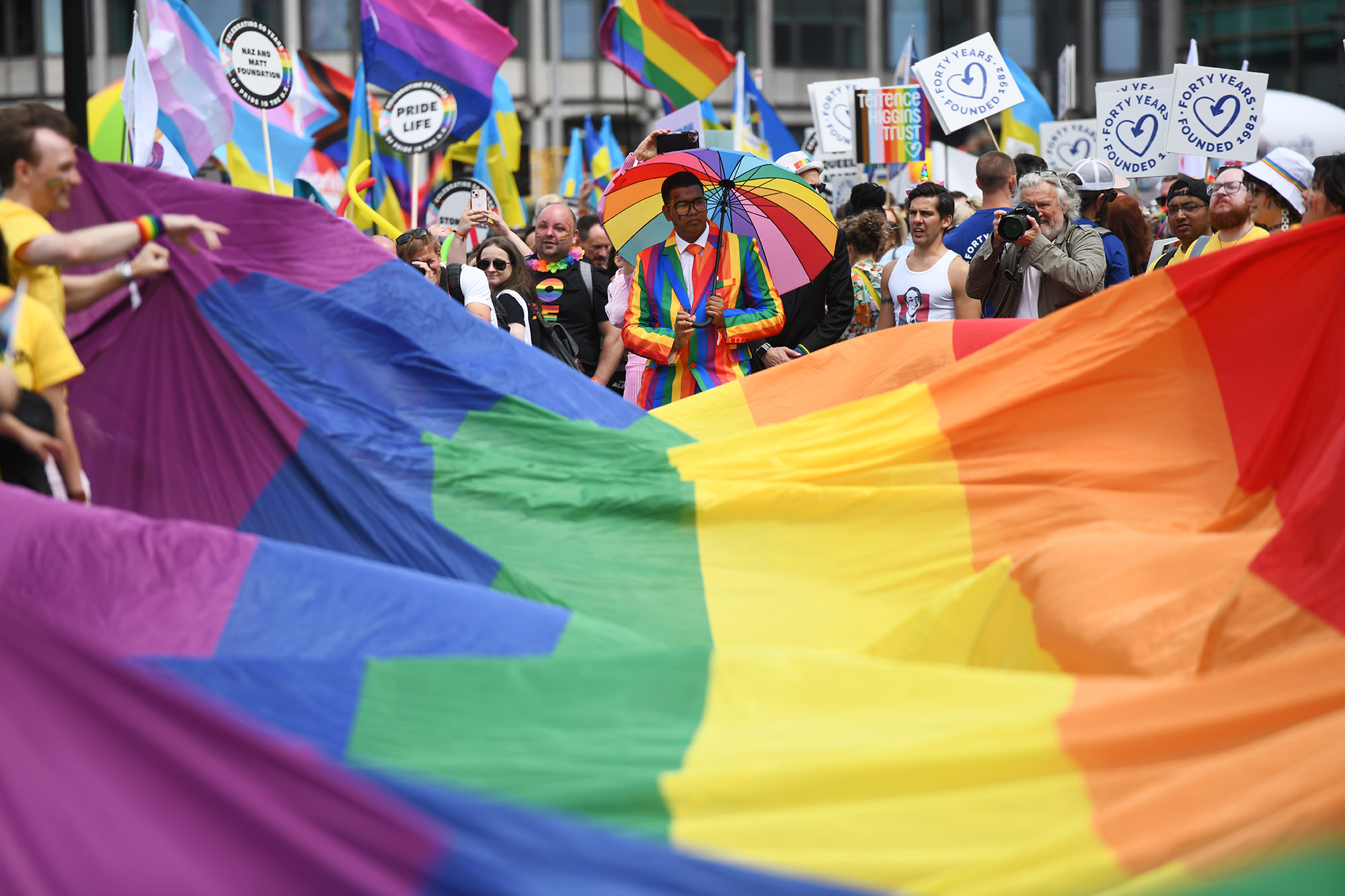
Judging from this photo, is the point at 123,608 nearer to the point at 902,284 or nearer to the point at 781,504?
the point at 781,504

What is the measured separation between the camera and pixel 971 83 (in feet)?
36.4

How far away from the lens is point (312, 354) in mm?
4711

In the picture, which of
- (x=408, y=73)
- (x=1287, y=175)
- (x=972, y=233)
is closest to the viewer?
(x=1287, y=175)

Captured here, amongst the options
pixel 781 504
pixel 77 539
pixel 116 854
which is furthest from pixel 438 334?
pixel 116 854

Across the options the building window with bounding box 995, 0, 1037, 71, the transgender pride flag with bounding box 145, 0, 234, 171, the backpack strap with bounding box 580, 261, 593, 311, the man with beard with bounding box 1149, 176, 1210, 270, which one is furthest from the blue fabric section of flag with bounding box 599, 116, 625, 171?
the building window with bounding box 995, 0, 1037, 71

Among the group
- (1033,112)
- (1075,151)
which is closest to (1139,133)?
(1075,151)

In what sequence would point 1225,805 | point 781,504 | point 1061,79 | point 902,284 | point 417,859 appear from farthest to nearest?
point 1061,79, point 902,284, point 781,504, point 1225,805, point 417,859

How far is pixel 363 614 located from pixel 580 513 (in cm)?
124

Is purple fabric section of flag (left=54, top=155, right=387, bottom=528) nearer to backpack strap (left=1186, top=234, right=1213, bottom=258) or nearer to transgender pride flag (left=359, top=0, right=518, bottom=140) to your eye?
backpack strap (left=1186, top=234, right=1213, bottom=258)

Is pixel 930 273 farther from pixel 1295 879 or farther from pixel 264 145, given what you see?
pixel 264 145

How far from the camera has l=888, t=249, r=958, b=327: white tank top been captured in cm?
718

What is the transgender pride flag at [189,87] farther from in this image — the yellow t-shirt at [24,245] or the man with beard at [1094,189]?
the yellow t-shirt at [24,245]

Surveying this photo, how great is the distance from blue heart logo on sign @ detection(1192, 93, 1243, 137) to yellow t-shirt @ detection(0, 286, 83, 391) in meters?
8.34

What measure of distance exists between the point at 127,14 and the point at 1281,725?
37083 mm
